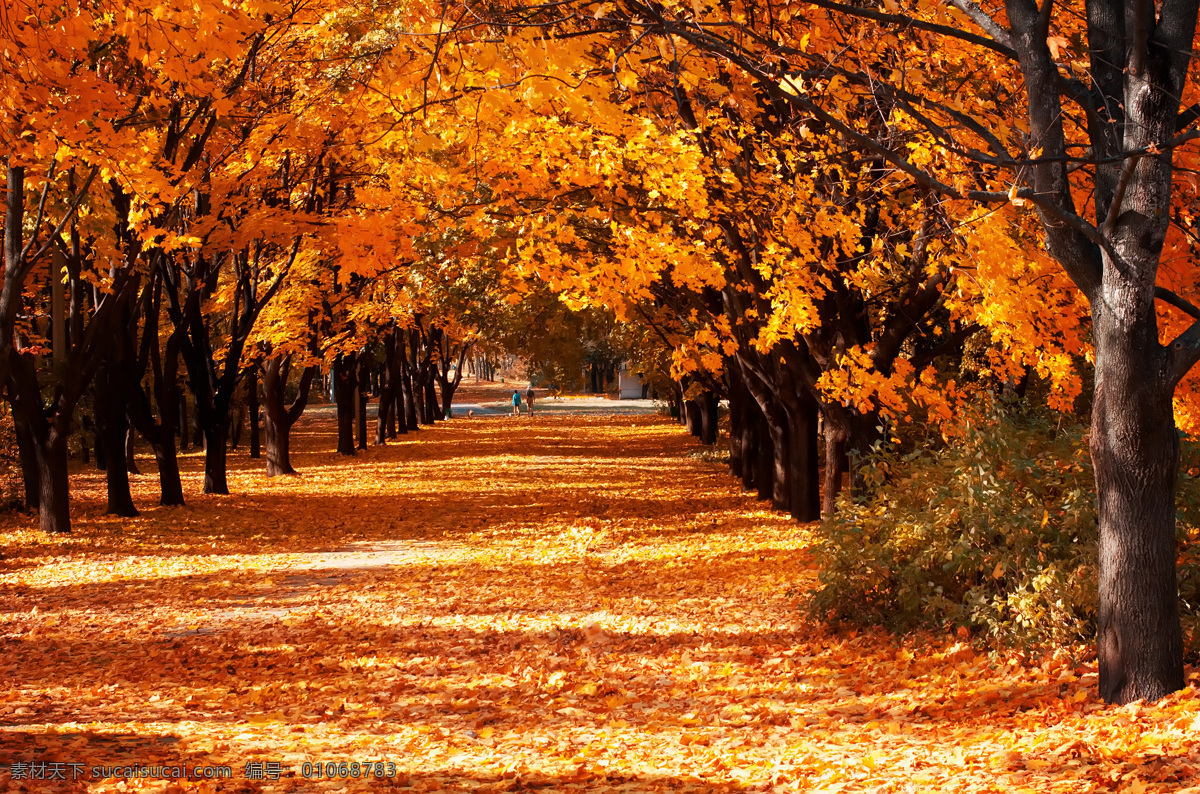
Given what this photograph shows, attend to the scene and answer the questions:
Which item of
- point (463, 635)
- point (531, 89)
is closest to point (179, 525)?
point (463, 635)

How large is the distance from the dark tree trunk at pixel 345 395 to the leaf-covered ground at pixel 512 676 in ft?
40.2

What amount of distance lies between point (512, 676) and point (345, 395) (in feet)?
76.3

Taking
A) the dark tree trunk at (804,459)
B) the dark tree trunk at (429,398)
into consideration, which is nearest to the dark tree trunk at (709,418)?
the dark tree trunk at (804,459)

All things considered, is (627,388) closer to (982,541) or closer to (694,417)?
(694,417)

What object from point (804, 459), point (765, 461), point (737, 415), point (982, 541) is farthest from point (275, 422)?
point (982, 541)

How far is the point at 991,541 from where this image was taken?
23.5 ft

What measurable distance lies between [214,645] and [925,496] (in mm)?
5410

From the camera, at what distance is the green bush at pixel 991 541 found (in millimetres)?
6418

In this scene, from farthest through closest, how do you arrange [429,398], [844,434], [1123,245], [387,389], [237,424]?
[429,398]
[237,424]
[387,389]
[844,434]
[1123,245]

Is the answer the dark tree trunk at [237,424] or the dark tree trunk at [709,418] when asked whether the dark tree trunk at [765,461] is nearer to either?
the dark tree trunk at [709,418]

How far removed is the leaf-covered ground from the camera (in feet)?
16.6

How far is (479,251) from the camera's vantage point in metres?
16.4

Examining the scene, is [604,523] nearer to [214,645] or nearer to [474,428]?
[214,645]

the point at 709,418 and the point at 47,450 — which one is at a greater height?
the point at 47,450
